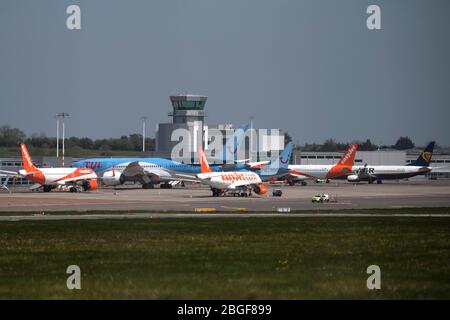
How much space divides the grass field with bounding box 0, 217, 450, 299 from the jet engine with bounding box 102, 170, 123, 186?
73556 mm

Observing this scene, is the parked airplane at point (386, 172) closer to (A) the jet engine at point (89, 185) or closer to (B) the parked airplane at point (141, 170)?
(B) the parked airplane at point (141, 170)

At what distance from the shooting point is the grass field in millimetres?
22391

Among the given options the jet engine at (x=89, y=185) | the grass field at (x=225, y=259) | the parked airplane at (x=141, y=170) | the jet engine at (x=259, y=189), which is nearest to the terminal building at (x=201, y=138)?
the parked airplane at (x=141, y=170)

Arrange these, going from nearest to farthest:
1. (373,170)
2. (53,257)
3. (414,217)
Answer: (53,257)
(414,217)
(373,170)

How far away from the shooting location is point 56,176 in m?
108

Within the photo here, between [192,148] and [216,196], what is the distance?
91.6 m

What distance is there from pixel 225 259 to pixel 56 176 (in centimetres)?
8181

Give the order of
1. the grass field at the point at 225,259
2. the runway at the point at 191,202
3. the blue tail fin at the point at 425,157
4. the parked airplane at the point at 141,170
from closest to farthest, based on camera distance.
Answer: the grass field at the point at 225,259 < the runway at the point at 191,202 < the parked airplane at the point at 141,170 < the blue tail fin at the point at 425,157

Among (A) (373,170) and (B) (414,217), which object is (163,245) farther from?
(A) (373,170)

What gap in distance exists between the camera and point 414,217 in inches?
2016

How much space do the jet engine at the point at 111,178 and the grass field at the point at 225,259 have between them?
7356 cm

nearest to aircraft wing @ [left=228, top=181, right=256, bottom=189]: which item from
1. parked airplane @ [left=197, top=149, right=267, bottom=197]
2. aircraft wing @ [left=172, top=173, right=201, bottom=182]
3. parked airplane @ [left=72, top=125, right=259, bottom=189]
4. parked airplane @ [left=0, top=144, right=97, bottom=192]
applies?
parked airplane @ [left=197, top=149, right=267, bottom=197]

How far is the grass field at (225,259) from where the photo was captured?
73.5 ft
